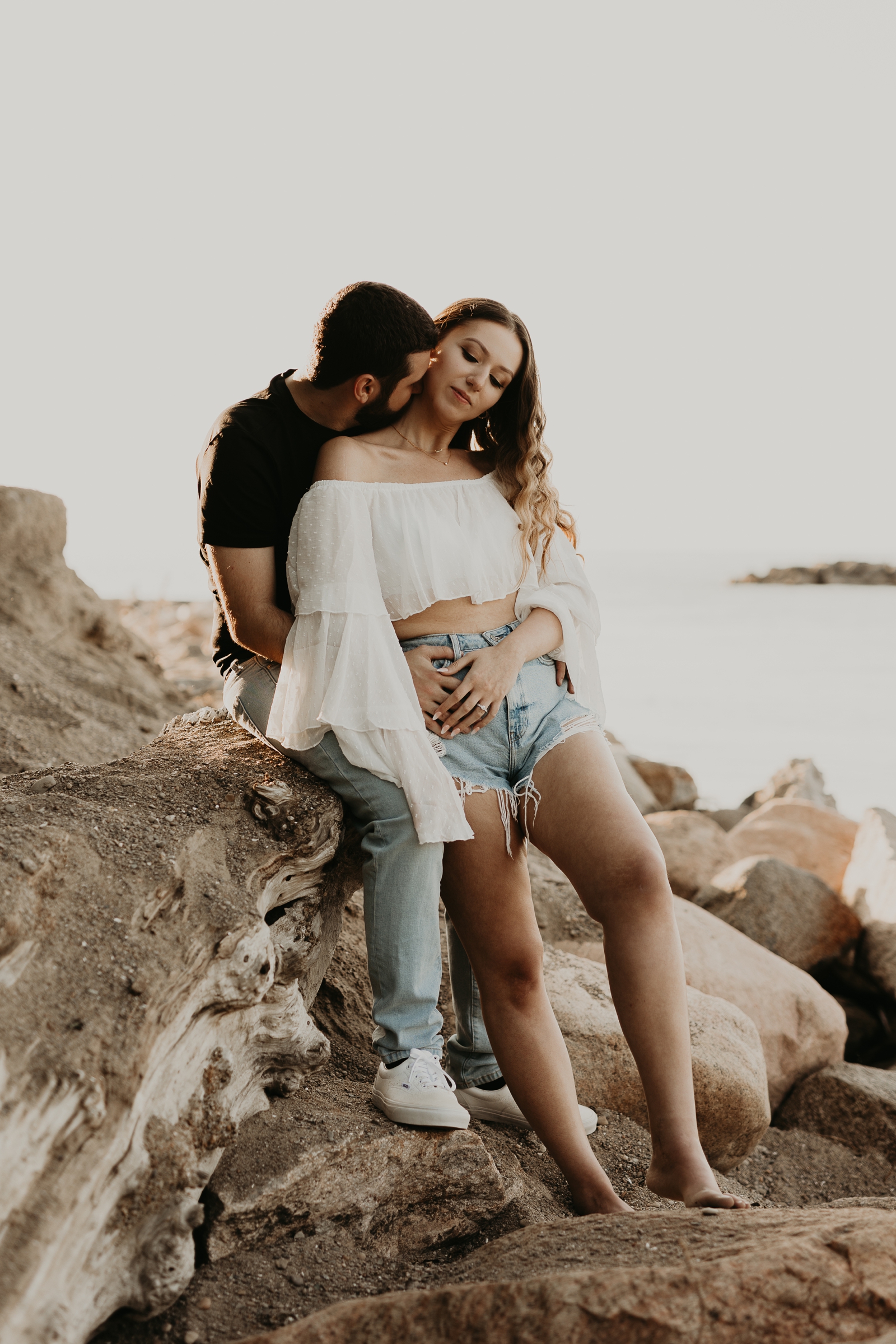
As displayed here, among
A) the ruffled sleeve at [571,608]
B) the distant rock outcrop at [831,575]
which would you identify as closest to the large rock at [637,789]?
the ruffled sleeve at [571,608]

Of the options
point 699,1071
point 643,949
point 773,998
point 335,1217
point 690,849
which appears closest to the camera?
point 335,1217

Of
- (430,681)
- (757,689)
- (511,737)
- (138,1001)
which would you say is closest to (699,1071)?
(511,737)

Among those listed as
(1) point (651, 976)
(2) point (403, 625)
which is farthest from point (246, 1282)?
(2) point (403, 625)

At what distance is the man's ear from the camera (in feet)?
10.1

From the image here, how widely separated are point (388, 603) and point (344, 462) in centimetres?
44

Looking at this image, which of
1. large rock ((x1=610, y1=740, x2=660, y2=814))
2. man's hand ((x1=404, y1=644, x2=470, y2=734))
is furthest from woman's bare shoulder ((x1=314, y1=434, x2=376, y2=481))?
large rock ((x1=610, y1=740, x2=660, y2=814))

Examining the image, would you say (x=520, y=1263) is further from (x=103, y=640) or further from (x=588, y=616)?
(x=103, y=640)

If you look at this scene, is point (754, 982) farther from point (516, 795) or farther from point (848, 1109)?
point (516, 795)

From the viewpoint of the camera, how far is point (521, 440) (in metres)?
3.36

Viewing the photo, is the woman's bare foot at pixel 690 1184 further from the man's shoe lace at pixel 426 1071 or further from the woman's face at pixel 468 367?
the woman's face at pixel 468 367

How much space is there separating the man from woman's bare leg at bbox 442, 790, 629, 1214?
0.45 feet

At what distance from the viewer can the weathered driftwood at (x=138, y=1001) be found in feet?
6.16

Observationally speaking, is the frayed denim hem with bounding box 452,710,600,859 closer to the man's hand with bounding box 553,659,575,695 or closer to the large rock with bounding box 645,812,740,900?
the man's hand with bounding box 553,659,575,695

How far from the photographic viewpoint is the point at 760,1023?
4465 millimetres
